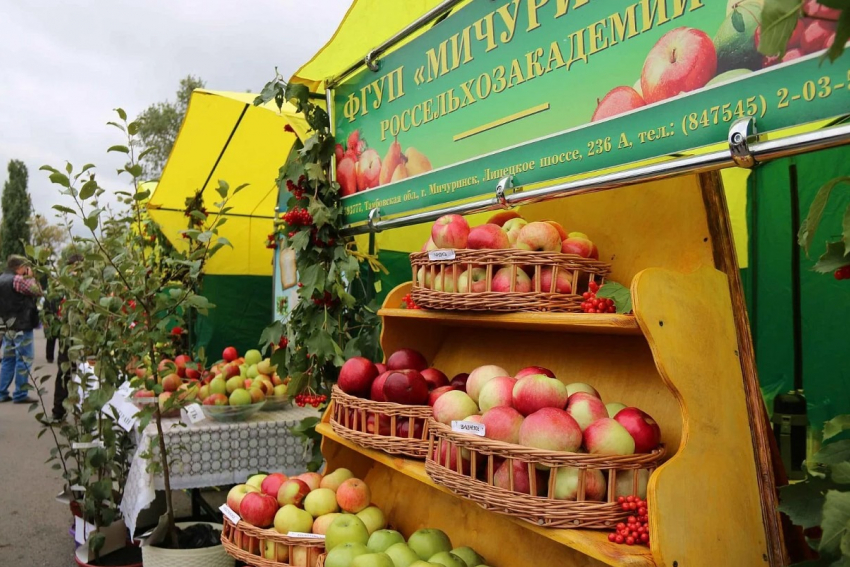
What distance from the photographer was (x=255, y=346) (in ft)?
22.8

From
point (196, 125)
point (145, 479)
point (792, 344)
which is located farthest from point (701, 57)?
point (196, 125)

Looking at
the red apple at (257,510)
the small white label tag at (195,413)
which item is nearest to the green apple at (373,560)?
the red apple at (257,510)

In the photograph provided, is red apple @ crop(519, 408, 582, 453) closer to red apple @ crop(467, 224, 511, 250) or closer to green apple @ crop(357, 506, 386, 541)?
red apple @ crop(467, 224, 511, 250)

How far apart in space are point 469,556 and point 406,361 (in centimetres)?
63

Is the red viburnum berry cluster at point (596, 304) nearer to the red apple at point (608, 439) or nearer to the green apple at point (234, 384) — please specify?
the red apple at point (608, 439)

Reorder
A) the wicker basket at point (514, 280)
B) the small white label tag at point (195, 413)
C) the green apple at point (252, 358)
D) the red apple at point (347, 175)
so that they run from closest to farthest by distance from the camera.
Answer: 1. the wicker basket at point (514, 280)
2. the red apple at point (347, 175)
3. the small white label tag at point (195, 413)
4. the green apple at point (252, 358)

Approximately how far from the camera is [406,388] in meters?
1.96

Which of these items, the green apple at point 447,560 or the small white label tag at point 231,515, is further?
the small white label tag at point 231,515

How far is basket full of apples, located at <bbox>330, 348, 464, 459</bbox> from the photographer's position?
6.31ft

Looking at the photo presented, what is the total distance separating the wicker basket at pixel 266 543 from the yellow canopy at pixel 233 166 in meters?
1.87

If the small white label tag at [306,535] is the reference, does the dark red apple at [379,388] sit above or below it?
above

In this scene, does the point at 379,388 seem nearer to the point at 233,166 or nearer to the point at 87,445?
the point at 87,445

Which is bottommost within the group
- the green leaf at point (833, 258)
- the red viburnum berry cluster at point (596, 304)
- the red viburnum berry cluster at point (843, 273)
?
the red viburnum berry cluster at point (596, 304)

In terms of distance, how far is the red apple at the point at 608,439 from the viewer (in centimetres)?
139
